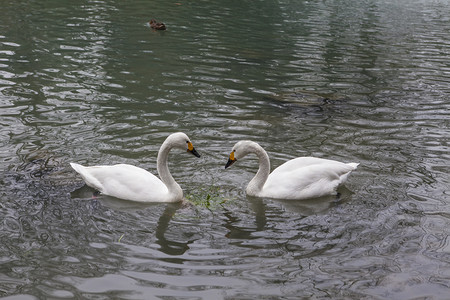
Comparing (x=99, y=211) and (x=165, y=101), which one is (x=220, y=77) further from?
(x=99, y=211)

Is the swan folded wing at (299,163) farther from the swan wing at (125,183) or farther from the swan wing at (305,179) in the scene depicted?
the swan wing at (125,183)

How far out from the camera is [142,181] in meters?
8.51

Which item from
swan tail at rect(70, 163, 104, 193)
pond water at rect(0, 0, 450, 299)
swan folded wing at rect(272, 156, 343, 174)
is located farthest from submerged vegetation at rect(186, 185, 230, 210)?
swan tail at rect(70, 163, 104, 193)

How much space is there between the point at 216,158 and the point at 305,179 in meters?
1.80

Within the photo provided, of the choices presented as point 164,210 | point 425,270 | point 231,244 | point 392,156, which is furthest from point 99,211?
point 392,156

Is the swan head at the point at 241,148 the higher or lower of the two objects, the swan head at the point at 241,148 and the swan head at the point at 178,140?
the lower

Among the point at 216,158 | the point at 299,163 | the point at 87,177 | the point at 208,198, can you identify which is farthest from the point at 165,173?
the point at 299,163

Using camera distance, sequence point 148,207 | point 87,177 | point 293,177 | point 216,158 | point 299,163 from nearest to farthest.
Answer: point 148,207
point 87,177
point 293,177
point 299,163
point 216,158

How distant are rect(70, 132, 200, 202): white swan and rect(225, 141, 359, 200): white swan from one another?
0.90 metres

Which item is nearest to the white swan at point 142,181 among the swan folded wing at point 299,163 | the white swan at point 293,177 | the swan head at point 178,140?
the swan head at point 178,140

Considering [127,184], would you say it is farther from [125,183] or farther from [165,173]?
[165,173]

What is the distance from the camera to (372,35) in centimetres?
2462

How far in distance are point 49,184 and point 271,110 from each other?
5759mm

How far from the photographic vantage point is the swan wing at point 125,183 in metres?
8.48
